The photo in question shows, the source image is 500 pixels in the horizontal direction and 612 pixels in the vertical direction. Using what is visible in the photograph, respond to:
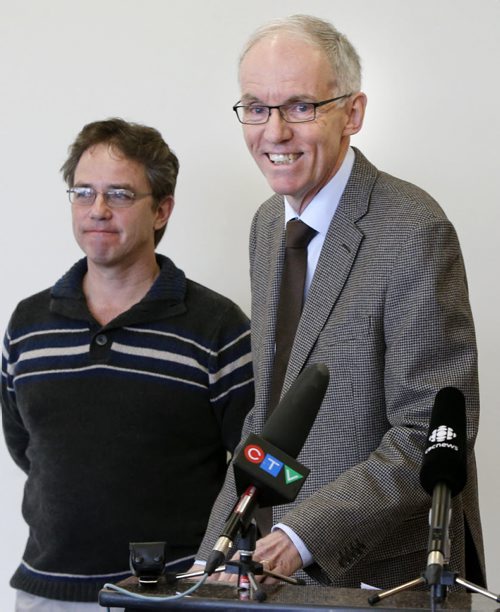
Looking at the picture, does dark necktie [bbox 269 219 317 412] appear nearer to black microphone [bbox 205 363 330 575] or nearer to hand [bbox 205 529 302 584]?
hand [bbox 205 529 302 584]

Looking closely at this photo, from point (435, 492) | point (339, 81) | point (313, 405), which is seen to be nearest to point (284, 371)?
point (339, 81)

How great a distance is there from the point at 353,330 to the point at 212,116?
4.64 feet

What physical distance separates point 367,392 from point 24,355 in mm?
1046

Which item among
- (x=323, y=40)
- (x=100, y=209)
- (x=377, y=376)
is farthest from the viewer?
(x=100, y=209)

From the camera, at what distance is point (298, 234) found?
88.9 inches

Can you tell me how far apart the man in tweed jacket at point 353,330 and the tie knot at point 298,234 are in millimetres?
18

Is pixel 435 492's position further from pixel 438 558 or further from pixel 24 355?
pixel 24 355

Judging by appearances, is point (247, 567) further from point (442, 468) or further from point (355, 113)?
point (355, 113)

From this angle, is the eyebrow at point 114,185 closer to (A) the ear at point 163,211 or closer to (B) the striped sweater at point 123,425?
(A) the ear at point 163,211

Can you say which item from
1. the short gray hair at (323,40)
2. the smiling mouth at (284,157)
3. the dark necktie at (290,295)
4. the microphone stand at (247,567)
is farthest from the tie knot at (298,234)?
the microphone stand at (247,567)

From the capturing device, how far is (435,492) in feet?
4.41

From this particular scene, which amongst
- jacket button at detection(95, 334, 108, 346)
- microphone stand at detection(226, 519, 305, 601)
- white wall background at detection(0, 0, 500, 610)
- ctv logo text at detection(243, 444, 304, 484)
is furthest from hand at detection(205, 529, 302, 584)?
white wall background at detection(0, 0, 500, 610)

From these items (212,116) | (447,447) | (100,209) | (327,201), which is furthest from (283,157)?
(212,116)

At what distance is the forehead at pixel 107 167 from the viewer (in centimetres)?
274
